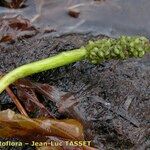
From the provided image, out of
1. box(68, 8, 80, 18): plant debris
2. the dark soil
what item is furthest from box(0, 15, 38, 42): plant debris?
box(68, 8, 80, 18): plant debris

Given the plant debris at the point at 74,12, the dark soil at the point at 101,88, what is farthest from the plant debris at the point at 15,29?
the plant debris at the point at 74,12

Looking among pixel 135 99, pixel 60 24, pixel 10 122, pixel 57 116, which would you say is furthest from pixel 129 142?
pixel 60 24

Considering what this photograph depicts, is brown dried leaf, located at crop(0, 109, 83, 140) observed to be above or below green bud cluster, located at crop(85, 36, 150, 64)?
below

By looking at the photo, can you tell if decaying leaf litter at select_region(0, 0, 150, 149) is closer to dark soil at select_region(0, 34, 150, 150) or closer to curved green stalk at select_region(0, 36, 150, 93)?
dark soil at select_region(0, 34, 150, 150)

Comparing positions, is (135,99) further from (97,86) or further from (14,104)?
(14,104)

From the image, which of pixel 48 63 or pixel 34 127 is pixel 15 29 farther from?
pixel 34 127

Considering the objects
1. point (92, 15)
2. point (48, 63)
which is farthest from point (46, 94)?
point (92, 15)

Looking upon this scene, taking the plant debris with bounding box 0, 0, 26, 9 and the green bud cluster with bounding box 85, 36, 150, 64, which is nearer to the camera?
the green bud cluster with bounding box 85, 36, 150, 64
